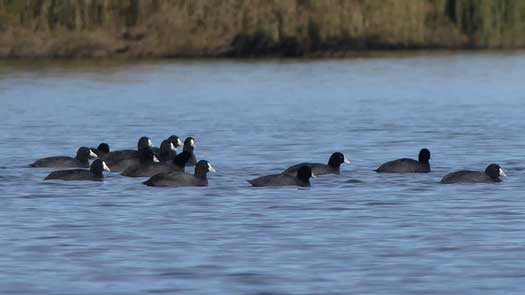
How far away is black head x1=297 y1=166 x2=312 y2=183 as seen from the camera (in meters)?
27.4

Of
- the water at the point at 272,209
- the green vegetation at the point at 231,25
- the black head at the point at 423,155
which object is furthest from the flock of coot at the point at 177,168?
the green vegetation at the point at 231,25

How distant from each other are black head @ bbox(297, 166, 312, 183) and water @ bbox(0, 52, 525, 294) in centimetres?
31

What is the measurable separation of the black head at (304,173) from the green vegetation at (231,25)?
5061cm

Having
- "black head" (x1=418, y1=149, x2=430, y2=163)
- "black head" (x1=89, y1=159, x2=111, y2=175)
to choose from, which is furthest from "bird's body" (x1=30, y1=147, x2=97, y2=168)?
"black head" (x1=418, y1=149, x2=430, y2=163)

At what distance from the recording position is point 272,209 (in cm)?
2447

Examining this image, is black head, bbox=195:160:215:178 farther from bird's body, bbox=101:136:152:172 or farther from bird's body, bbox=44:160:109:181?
bird's body, bbox=101:136:152:172

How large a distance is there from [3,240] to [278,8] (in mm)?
58350

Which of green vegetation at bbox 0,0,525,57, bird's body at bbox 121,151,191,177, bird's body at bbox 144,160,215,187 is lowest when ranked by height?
green vegetation at bbox 0,0,525,57

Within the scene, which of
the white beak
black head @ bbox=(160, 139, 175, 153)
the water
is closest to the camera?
the water

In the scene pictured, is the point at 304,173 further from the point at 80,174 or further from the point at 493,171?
the point at 80,174

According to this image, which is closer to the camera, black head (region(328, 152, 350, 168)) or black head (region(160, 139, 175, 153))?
black head (region(328, 152, 350, 168))

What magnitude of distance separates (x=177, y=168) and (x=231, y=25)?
4847 cm

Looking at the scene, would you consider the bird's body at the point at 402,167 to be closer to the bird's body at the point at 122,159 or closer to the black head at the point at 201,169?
the black head at the point at 201,169

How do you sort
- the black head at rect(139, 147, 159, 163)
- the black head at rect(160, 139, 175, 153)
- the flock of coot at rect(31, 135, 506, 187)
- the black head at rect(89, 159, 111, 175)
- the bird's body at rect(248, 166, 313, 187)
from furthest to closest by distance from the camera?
the black head at rect(160, 139, 175, 153) → the black head at rect(139, 147, 159, 163) → the black head at rect(89, 159, 111, 175) → the flock of coot at rect(31, 135, 506, 187) → the bird's body at rect(248, 166, 313, 187)
